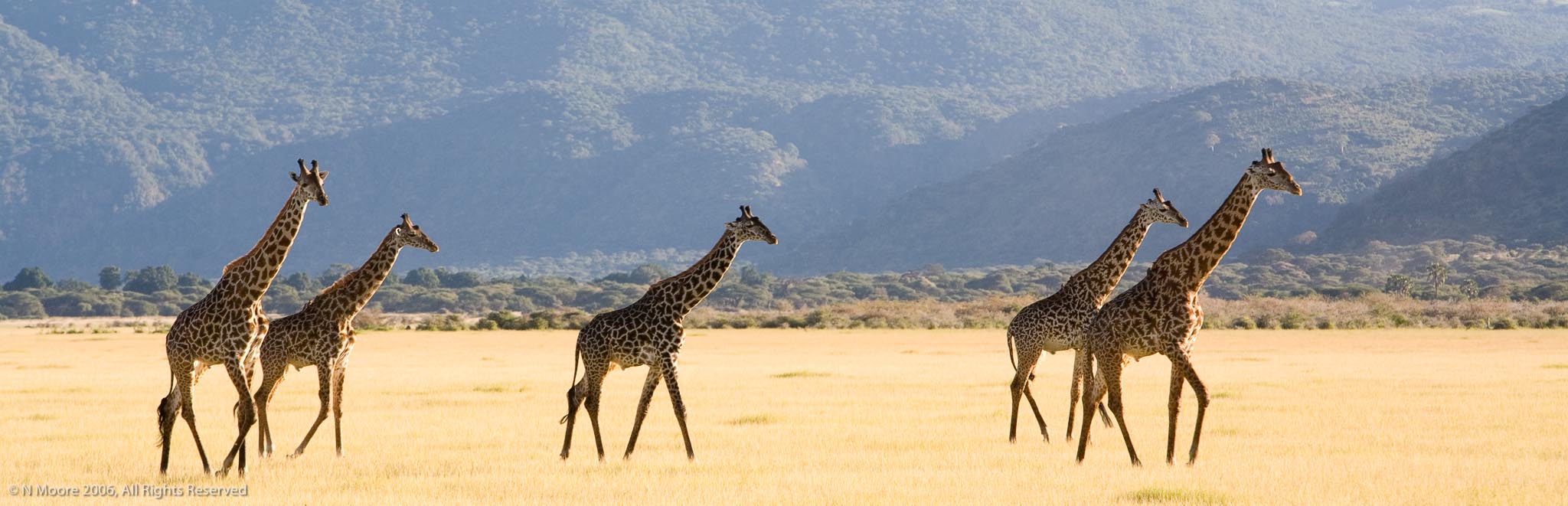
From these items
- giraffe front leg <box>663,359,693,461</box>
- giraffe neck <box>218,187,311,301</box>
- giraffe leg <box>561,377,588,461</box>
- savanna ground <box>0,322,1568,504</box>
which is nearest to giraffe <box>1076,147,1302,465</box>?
savanna ground <box>0,322,1568,504</box>

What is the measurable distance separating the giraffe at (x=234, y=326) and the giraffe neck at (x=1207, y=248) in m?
7.28

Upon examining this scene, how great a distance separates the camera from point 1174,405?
14.0 m

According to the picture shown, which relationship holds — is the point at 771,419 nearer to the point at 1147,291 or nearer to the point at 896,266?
the point at 1147,291

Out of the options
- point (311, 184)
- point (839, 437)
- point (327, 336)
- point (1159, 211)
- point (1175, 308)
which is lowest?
point (839, 437)

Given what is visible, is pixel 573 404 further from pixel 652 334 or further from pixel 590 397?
pixel 652 334

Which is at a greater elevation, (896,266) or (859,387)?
(896,266)

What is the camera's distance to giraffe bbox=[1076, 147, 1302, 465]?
13859 millimetres

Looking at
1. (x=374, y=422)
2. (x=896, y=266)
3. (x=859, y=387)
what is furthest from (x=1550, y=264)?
(x=374, y=422)

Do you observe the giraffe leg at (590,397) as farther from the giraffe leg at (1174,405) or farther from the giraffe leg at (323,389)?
the giraffe leg at (1174,405)

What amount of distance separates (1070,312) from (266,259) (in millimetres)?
7964

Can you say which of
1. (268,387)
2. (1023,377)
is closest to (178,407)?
(268,387)

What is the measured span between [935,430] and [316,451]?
6.74 metres

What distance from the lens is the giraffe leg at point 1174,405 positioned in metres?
13.9

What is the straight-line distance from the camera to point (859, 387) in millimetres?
26281
